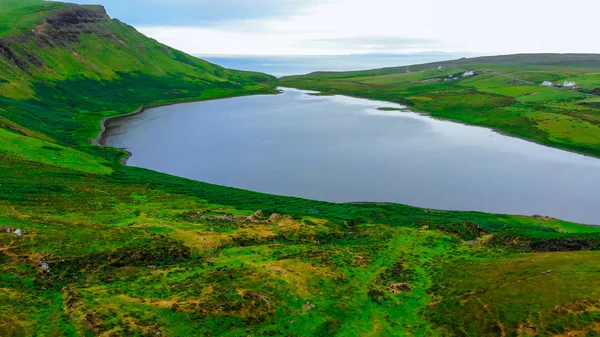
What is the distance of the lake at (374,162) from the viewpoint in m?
74.1

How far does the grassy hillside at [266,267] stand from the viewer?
26562 millimetres

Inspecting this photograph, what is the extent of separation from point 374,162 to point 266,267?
212 ft

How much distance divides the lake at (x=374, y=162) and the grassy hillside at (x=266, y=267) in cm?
1275

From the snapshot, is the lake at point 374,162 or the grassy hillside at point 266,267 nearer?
the grassy hillside at point 266,267

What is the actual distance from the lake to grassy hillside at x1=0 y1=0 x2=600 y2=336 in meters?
12.7

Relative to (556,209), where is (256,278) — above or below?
above

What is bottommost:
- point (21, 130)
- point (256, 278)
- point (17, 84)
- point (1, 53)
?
point (256, 278)

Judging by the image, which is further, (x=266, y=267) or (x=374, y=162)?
(x=374, y=162)

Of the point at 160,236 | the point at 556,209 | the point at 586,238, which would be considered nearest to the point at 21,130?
the point at 160,236

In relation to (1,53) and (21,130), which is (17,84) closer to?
(1,53)

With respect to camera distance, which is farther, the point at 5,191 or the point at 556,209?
the point at 556,209

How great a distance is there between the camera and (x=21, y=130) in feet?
279

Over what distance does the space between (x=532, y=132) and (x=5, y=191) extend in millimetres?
137418

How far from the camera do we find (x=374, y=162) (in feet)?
314
